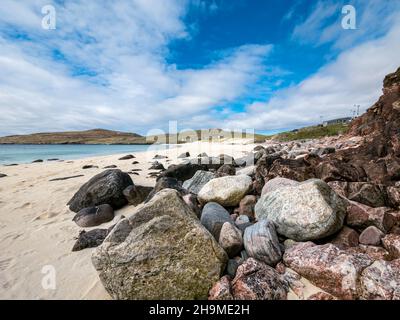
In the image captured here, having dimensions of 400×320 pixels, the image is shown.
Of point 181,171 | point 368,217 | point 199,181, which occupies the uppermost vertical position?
point 181,171

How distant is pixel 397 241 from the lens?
3.43 meters

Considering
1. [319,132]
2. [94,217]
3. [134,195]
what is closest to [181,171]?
[134,195]

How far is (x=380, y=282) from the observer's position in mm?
2754

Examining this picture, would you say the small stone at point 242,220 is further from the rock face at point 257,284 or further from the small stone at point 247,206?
the rock face at point 257,284

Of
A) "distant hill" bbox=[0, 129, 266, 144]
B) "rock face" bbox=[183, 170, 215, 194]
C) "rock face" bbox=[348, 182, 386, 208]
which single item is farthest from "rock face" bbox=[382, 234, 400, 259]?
"distant hill" bbox=[0, 129, 266, 144]

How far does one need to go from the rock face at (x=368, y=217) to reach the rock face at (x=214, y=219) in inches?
88.7

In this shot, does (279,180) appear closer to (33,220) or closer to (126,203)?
(126,203)

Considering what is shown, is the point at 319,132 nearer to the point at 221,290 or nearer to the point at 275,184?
the point at 275,184

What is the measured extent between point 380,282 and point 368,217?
5.37 ft

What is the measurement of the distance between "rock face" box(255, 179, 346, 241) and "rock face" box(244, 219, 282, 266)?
1.29 ft

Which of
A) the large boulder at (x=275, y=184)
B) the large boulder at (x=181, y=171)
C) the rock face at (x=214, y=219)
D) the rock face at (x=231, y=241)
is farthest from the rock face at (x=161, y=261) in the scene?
the large boulder at (x=181, y=171)

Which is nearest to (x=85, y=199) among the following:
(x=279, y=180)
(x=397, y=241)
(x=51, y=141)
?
(x=279, y=180)

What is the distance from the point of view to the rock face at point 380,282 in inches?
105

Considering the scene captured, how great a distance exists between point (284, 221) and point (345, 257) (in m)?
1.12
